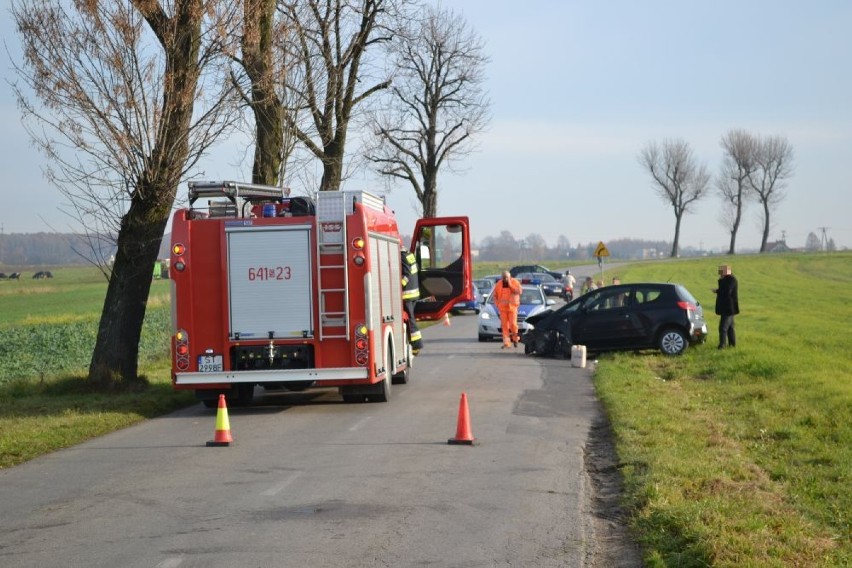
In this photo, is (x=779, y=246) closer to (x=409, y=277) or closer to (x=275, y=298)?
(x=409, y=277)

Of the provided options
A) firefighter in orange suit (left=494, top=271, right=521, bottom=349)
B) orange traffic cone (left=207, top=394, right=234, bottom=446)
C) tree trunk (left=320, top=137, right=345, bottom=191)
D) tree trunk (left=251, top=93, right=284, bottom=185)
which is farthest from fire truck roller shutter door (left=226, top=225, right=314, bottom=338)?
tree trunk (left=320, top=137, right=345, bottom=191)

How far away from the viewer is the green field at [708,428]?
756cm

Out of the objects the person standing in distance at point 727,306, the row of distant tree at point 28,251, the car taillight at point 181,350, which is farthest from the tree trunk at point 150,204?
the row of distant tree at point 28,251

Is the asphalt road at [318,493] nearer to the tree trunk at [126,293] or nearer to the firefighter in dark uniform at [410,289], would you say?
the tree trunk at [126,293]

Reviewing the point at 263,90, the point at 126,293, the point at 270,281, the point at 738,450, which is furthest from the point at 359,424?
the point at 263,90

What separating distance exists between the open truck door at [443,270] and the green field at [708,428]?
3163 millimetres

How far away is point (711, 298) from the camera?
6328 cm

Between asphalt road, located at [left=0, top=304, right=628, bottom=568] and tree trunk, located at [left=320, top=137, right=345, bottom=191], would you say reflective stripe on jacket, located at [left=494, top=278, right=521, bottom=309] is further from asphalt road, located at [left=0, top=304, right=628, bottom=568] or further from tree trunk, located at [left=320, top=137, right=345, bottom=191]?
asphalt road, located at [left=0, top=304, right=628, bottom=568]

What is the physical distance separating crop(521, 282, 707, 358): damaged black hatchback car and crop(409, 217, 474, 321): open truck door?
4.46 metres

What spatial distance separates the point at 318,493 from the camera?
9.43 m

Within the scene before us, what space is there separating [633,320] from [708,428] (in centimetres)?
1101

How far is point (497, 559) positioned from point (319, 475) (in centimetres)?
356

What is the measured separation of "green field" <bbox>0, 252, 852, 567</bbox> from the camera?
756 centimetres

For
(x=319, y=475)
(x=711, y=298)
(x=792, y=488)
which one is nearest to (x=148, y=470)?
(x=319, y=475)
